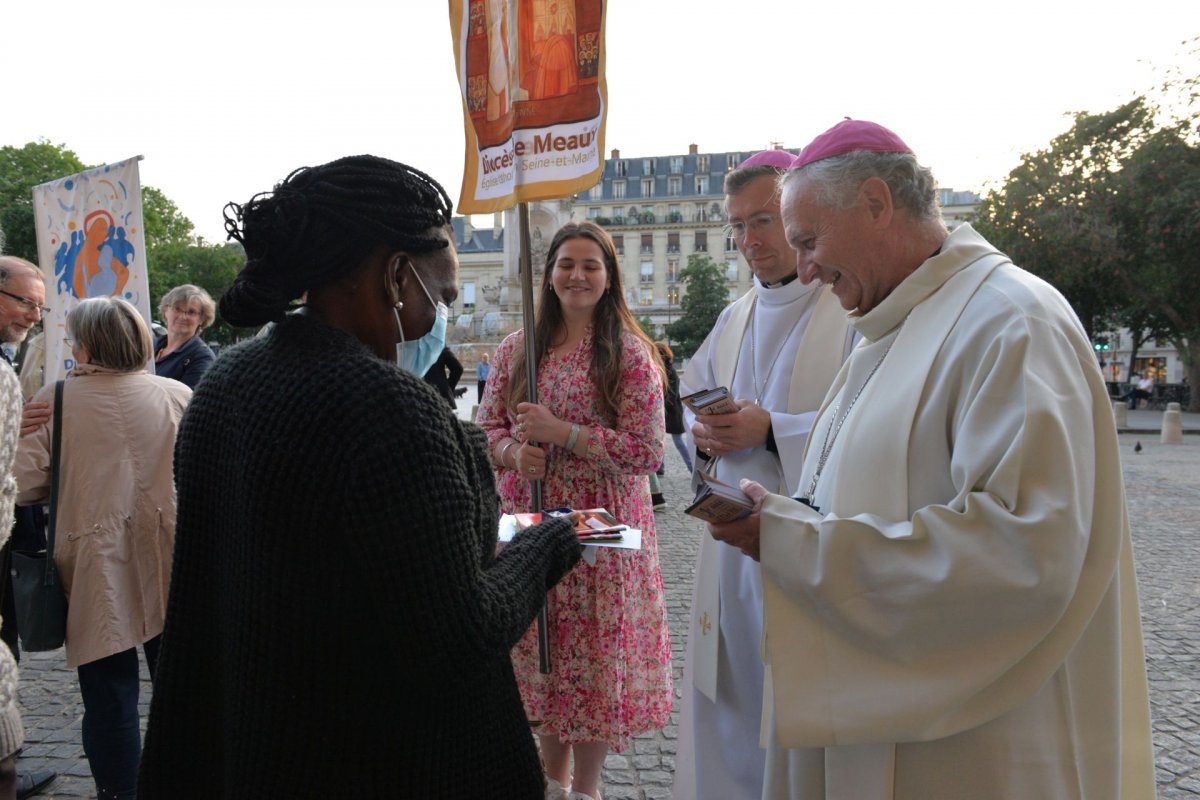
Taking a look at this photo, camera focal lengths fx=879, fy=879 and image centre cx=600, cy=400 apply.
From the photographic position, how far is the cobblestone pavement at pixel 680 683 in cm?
383

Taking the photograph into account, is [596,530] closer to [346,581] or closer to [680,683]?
[346,581]

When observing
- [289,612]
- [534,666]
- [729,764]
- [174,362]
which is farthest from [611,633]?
[174,362]

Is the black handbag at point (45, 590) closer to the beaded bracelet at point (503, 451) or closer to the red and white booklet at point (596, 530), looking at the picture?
the beaded bracelet at point (503, 451)

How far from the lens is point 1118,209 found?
26.9 meters

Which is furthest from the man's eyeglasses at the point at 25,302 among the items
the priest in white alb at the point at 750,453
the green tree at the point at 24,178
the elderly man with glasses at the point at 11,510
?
the green tree at the point at 24,178

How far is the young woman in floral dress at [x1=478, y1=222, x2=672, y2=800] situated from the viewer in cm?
326

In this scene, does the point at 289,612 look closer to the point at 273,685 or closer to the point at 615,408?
the point at 273,685

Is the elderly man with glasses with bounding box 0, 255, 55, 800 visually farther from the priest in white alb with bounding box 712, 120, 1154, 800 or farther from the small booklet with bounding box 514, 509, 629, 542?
the priest in white alb with bounding box 712, 120, 1154, 800

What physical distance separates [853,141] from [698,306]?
44191 millimetres

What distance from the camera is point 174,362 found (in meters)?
5.59

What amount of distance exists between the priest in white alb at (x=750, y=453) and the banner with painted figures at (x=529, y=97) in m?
0.57

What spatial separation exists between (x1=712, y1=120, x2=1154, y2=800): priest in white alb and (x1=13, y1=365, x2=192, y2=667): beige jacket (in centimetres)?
274

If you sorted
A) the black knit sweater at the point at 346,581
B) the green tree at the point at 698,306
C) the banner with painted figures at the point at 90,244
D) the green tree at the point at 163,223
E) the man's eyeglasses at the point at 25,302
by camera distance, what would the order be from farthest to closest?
the green tree at the point at 163,223
the green tree at the point at 698,306
the banner with painted figures at the point at 90,244
the man's eyeglasses at the point at 25,302
the black knit sweater at the point at 346,581

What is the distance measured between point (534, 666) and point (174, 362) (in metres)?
3.59
